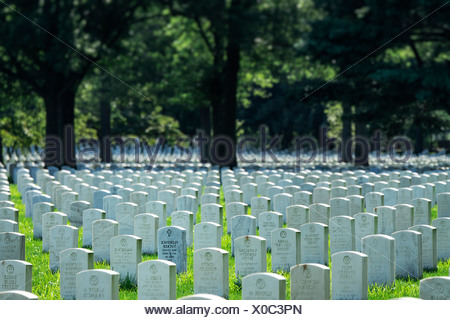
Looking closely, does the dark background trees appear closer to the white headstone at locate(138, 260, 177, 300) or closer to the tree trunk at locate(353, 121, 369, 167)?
the tree trunk at locate(353, 121, 369, 167)

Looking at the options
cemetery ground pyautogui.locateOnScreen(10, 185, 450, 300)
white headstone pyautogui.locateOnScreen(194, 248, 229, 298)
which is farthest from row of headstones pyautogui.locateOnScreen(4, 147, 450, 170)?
white headstone pyautogui.locateOnScreen(194, 248, 229, 298)

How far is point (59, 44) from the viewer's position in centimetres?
2422

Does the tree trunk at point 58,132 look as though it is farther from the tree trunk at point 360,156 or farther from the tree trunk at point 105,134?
the tree trunk at point 360,156

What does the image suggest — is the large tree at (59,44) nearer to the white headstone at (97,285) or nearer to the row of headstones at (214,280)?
the row of headstones at (214,280)

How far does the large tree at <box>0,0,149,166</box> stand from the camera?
78.2 ft

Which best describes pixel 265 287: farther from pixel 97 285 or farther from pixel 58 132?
pixel 58 132

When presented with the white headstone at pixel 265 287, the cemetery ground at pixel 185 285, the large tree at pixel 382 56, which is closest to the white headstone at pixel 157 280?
the cemetery ground at pixel 185 285

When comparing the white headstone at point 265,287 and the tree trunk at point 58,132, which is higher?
the tree trunk at point 58,132

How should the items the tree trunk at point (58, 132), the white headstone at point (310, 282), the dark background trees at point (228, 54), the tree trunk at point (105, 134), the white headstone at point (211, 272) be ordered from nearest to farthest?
the white headstone at point (310, 282) < the white headstone at point (211, 272) < the dark background trees at point (228, 54) < the tree trunk at point (58, 132) < the tree trunk at point (105, 134)

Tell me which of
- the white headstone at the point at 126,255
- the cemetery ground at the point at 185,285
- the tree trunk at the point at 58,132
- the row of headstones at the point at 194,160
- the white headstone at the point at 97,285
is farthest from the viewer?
the row of headstones at the point at 194,160

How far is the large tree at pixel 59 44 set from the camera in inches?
938

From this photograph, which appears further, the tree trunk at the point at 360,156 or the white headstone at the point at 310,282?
the tree trunk at the point at 360,156

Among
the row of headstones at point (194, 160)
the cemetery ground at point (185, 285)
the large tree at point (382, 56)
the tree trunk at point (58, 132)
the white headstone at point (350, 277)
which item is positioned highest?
the large tree at point (382, 56)

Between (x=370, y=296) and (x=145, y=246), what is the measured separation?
4.31m
